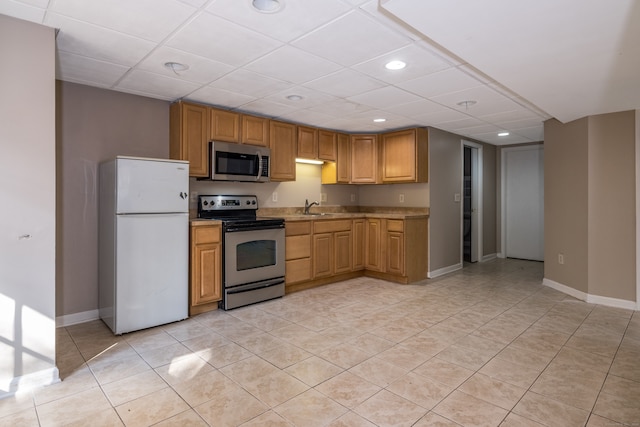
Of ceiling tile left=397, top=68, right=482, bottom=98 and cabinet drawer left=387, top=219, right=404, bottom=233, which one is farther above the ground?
ceiling tile left=397, top=68, right=482, bottom=98

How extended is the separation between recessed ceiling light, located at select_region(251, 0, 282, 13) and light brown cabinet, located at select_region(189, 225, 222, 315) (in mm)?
2128

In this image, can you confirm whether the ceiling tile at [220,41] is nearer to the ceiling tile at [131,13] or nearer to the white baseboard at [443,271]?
the ceiling tile at [131,13]

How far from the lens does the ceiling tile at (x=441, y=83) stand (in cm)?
300

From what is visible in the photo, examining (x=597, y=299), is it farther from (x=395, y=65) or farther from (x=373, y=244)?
(x=395, y=65)

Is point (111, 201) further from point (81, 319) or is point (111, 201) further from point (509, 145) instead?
point (509, 145)

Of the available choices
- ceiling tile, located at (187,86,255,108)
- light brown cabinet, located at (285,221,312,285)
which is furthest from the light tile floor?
ceiling tile, located at (187,86,255,108)

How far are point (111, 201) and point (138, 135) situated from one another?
0.90 meters

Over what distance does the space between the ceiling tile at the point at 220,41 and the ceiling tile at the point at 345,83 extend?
27.6 inches

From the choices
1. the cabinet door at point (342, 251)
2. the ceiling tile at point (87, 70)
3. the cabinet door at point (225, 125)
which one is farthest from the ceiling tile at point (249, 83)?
the cabinet door at point (342, 251)

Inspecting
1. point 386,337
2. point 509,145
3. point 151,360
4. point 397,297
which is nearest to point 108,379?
point 151,360

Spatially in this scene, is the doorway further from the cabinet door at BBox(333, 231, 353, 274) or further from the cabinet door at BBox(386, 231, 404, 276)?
the cabinet door at BBox(333, 231, 353, 274)

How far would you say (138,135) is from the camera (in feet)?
11.9

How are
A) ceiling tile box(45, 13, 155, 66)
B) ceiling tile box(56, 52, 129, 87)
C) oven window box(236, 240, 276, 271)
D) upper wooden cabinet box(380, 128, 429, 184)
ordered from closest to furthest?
ceiling tile box(45, 13, 155, 66) < ceiling tile box(56, 52, 129, 87) < oven window box(236, 240, 276, 271) < upper wooden cabinet box(380, 128, 429, 184)

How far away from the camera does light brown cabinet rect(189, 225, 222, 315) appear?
346 cm
